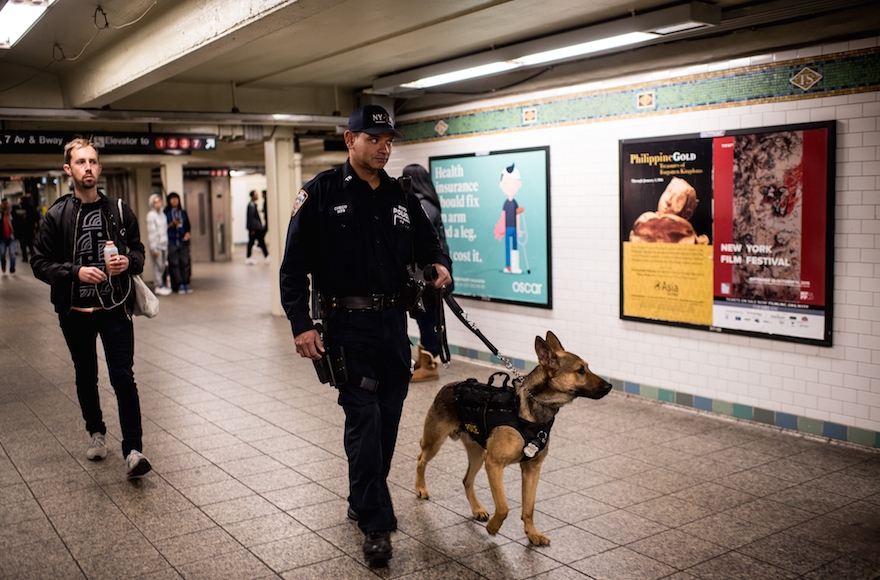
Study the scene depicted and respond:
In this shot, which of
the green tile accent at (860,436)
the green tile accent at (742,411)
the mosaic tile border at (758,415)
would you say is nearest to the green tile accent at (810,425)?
the mosaic tile border at (758,415)

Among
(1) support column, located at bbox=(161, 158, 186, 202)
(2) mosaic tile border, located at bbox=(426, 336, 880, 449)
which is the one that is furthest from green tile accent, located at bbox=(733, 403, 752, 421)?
(1) support column, located at bbox=(161, 158, 186, 202)

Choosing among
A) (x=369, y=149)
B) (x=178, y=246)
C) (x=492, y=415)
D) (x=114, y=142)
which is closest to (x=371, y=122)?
(x=369, y=149)

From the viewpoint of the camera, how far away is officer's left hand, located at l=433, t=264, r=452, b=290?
3.84 metres

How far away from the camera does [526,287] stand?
7.75 meters

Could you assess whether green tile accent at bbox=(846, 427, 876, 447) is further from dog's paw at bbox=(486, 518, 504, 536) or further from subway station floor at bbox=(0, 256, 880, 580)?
dog's paw at bbox=(486, 518, 504, 536)

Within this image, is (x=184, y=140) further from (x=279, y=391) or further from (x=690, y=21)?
(x=690, y=21)

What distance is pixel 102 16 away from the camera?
6078 mm

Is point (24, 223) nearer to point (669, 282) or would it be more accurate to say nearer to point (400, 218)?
point (669, 282)

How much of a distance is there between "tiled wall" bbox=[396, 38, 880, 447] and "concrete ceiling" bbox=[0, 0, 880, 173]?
0.59 ft

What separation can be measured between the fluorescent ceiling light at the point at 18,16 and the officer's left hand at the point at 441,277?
3.40m

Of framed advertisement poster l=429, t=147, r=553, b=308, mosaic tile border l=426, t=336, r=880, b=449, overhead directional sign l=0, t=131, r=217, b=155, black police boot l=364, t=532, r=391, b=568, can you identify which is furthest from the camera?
overhead directional sign l=0, t=131, r=217, b=155

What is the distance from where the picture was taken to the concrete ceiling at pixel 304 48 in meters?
5.29

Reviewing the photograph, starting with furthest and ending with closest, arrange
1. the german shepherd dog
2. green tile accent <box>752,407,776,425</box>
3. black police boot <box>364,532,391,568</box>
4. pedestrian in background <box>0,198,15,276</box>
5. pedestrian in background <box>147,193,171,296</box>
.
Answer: pedestrian in background <box>0,198,15,276</box> → pedestrian in background <box>147,193,171,296</box> → green tile accent <box>752,407,776,425</box> → the german shepherd dog → black police boot <box>364,532,391,568</box>

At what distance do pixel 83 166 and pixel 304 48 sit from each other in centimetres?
305
